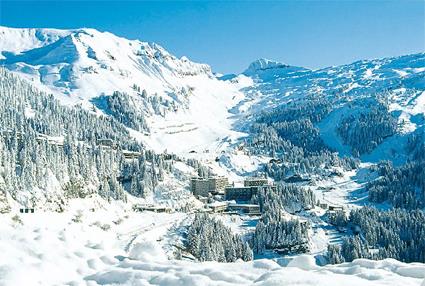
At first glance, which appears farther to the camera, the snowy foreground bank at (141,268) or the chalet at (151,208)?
the chalet at (151,208)

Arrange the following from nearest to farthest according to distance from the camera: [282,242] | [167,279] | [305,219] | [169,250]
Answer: [167,279] → [169,250] → [282,242] → [305,219]

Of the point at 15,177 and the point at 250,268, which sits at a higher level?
the point at 15,177

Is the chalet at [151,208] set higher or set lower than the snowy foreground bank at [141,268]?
higher

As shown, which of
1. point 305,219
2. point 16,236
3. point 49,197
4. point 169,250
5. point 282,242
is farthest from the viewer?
point 305,219

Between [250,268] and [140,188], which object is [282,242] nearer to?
[140,188]

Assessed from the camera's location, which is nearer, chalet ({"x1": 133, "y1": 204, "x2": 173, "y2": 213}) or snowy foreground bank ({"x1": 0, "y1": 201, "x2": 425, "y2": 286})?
snowy foreground bank ({"x1": 0, "y1": 201, "x2": 425, "y2": 286})

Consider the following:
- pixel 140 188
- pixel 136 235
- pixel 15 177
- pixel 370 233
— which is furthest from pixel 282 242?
pixel 15 177

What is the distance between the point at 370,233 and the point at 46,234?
109311 mm

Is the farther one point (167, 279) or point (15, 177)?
point (15, 177)

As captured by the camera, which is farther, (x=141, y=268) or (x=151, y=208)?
(x=151, y=208)

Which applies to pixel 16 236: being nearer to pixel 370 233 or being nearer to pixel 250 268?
pixel 250 268

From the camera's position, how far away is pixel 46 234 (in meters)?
95.7

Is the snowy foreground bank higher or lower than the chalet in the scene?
lower

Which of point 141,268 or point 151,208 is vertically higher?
point 151,208
